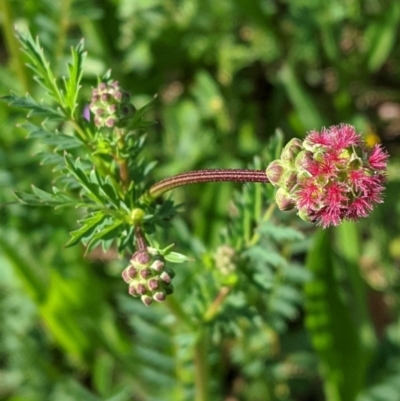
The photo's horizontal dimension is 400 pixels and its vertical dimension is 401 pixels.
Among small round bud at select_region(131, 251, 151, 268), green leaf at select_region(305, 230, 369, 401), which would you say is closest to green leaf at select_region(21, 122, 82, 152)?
small round bud at select_region(131, 251, 151, 268)

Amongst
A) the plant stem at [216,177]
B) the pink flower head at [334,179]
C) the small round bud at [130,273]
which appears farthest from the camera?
the small round bud at [130,273]

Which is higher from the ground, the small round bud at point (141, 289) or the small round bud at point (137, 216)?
the small round bud at point (137, 216)

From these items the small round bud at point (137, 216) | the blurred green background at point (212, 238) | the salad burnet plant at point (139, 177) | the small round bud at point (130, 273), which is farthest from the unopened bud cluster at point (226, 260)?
the small round bud at point (130, 273)

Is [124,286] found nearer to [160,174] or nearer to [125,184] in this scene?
[160,174]

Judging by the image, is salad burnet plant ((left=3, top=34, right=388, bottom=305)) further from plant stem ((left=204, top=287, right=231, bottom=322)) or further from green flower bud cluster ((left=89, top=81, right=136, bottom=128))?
plant stem ((left=204, top=287, right=231, bottom=322))

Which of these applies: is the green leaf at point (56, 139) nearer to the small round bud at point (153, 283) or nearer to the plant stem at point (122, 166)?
the plant stem at point (122, 166)

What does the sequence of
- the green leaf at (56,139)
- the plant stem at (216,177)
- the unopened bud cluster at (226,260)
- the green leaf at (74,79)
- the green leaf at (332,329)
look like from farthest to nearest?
1. the green leaf at (332,329)
2. the unopened bud cluster at (226,260)
3. the green leaf at (56,139)
4. the green leaf at (74,79)
5. the plant stem at (216,177)

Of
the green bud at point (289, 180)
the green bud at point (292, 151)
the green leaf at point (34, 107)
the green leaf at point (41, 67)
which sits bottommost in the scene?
the green bud at point (289, 180)
